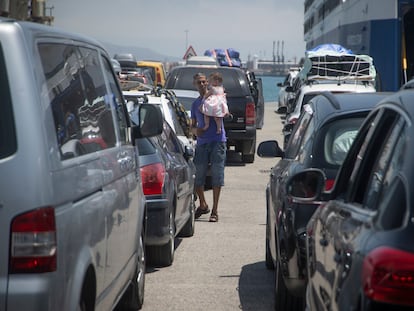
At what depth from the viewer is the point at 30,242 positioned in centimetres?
429

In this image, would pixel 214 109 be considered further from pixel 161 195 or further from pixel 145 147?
pixel 161 195

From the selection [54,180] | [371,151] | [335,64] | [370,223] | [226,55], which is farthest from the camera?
[226,55]

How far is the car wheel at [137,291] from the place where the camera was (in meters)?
7.31

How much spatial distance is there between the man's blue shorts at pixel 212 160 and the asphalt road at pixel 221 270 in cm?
52

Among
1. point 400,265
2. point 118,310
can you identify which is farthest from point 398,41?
point 400,265

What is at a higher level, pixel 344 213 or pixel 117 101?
pixel 117 101

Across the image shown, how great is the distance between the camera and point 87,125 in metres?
5.44

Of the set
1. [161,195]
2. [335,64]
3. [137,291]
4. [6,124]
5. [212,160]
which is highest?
[6,124]

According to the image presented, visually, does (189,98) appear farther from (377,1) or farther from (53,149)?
(53,149)

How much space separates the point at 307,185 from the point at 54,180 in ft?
5.04

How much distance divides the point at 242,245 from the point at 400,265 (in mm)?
7614

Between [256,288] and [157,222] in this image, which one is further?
[157,222]

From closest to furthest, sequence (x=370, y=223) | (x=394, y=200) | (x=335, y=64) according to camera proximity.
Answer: (x=394, y=200) < (x=370, y=223) < (x=335, y=64)

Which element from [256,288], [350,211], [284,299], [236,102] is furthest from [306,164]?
[236,102]
